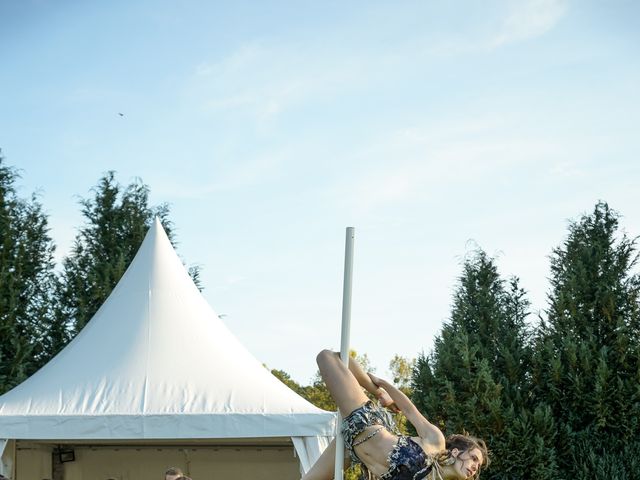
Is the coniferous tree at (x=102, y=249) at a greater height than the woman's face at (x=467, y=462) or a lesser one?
greater

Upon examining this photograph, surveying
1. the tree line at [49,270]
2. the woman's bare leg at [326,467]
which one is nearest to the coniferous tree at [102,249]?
the tree line at [49,270]

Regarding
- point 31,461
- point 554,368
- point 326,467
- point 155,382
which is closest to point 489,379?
point 554,368

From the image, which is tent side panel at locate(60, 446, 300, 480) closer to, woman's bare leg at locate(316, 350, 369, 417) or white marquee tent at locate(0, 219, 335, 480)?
white marquee tent at locate(0, 219, 335, 480)

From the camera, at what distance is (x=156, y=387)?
7.09m

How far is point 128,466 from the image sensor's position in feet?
31.4

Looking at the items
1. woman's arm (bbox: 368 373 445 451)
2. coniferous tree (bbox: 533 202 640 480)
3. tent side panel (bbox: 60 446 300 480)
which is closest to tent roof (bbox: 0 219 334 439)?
tent side panel (bbox: 60 446 300 480)

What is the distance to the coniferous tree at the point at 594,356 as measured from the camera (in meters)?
8.16

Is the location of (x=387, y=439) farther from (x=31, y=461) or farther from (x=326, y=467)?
(x=31, y=461)

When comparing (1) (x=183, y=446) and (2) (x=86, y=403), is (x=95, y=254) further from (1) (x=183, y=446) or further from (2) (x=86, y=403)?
(2) (x=86, y=403)

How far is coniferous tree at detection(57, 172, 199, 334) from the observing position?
11.0m

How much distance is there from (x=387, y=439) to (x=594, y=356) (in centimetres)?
574

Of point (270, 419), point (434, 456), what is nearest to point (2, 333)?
point (270, 419)

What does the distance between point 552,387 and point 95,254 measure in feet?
19.6

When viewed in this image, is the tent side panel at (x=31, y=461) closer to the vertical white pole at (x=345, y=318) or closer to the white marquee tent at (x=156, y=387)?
the white marquee tent at (x=156, y=387)
